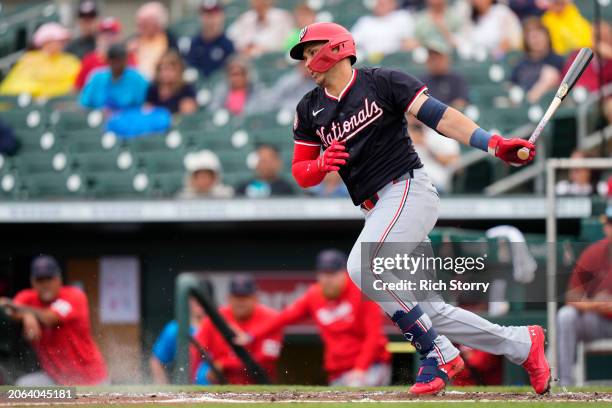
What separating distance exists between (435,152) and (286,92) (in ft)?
6.30

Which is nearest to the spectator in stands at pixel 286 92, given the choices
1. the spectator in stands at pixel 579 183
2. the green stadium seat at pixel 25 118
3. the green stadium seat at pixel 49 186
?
the green stadium seat at pixel 49 186

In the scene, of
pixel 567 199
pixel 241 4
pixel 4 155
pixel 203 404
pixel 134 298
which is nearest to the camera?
pixel 203 404

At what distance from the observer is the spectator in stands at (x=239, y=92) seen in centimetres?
1142

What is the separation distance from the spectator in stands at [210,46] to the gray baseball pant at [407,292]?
276 inches

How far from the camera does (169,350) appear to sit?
24.6ft

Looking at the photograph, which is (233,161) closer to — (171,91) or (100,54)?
(171,91)

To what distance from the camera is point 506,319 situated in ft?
27.2

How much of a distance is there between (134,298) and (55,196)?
122 centimetres

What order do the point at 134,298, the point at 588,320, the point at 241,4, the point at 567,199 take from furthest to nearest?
1. the point at 241,4
2. the point at 134,298
3. the point at 567,199
4. the point at 588,320

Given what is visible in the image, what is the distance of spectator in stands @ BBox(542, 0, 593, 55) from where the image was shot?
1150 cm

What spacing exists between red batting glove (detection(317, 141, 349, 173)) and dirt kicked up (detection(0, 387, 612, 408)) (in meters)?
1.07

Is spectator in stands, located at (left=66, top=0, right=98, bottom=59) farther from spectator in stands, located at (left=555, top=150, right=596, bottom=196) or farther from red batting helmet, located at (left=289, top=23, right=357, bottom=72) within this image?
red batting helmet, located at (left=289, top=23, right=357, bottom=72)

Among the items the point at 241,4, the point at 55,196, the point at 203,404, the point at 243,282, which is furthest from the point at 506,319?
the point at 241,4

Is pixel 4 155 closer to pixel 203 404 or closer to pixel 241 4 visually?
pixel 241 4
